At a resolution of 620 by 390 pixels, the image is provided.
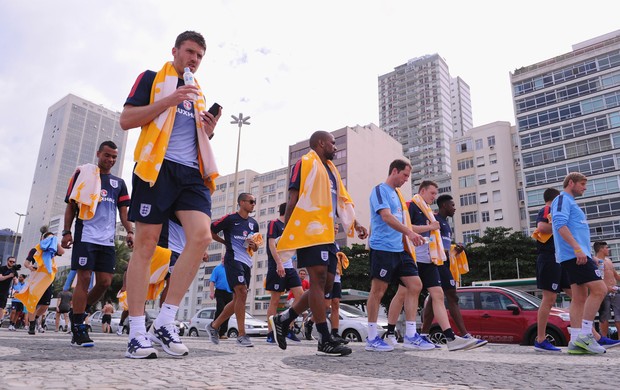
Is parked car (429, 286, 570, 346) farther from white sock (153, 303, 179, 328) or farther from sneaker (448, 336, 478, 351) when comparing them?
white sock (153, 303, 179, 328)

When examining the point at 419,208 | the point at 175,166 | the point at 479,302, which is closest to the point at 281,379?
the point at 175,166

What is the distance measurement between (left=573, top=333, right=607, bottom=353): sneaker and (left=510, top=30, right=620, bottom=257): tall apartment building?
2289 inches

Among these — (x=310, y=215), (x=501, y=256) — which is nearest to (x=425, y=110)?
(x=501, y=256)

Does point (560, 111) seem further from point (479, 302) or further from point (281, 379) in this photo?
point (281, 379)

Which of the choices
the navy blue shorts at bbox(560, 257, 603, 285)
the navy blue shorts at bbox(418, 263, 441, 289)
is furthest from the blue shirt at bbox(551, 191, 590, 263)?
the navy blue shorts at bbox(418, 263, 441, 289)

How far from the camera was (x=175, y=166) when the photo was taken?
372 cm

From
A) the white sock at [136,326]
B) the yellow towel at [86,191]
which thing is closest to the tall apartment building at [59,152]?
the yellow towel at [86,191]

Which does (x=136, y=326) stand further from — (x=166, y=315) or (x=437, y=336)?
(x=437, y=336)

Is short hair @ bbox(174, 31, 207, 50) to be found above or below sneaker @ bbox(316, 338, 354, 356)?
above

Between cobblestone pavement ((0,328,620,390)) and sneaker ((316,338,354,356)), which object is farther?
sneaker ((316,338,354,356))

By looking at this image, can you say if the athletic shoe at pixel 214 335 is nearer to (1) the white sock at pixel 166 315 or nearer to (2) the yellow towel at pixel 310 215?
(2) the yellow towel at pixel 310 215

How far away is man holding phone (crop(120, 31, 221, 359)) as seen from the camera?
355 centimetres

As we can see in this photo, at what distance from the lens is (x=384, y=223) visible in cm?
637

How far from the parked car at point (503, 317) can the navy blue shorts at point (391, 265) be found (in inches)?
238
